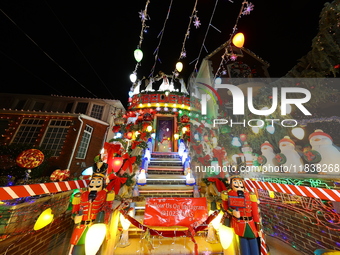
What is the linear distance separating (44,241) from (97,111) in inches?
488

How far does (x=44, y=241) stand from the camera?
3.40m

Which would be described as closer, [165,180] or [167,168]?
[165,180]

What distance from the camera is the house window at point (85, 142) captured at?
1136 cm

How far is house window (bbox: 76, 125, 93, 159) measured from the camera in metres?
11.4

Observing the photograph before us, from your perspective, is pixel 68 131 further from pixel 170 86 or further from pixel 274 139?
pixel 274 139

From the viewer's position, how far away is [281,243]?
3.83m

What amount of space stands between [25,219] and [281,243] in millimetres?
6689

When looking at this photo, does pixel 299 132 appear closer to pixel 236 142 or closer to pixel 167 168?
pixel 236 142

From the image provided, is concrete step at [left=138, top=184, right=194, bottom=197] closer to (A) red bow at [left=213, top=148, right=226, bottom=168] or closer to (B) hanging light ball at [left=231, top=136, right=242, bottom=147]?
(A) red bow at [left=213, top=148, right=226, bottom=168]

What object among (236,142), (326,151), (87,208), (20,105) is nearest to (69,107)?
(20,105)

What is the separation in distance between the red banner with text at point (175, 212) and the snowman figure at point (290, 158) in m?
4.01

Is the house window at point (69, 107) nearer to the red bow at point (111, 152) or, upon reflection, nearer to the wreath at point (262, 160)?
the red bow at point (111, 152)

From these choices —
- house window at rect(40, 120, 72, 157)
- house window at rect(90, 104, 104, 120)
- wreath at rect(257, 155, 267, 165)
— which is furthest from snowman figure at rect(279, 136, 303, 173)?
house window at rect(90, 104, 104, 120)

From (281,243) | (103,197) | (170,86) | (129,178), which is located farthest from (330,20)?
(170,86)
